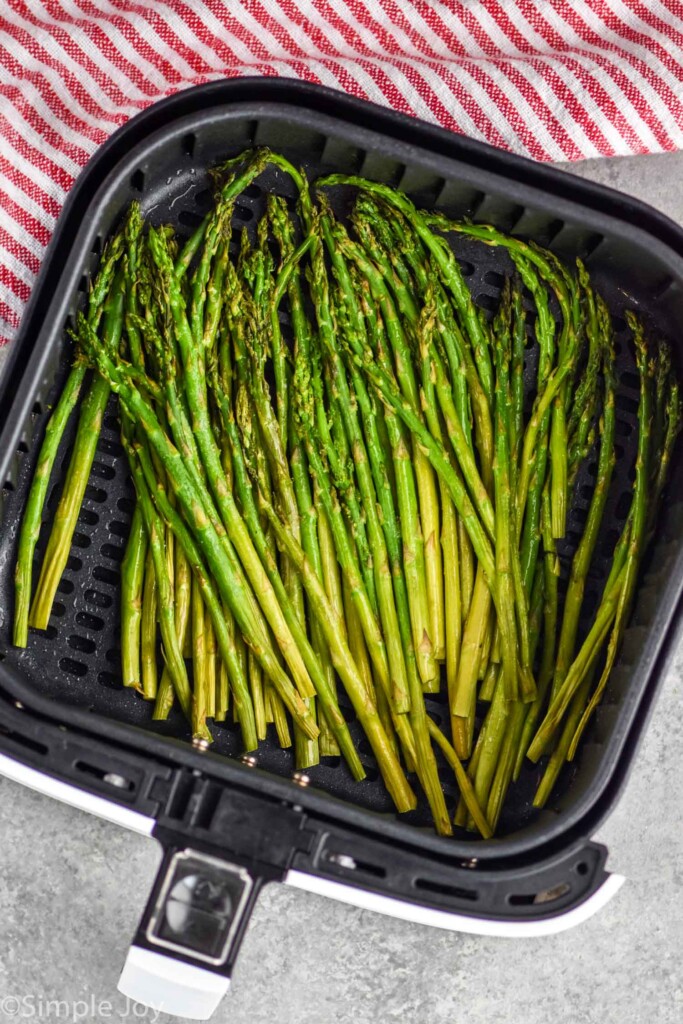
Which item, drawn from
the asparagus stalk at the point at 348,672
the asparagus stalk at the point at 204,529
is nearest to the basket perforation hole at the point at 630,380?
the asparagus stalk at the point at 348,672

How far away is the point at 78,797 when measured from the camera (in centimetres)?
134

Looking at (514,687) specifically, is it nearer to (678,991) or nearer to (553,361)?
(553,361)

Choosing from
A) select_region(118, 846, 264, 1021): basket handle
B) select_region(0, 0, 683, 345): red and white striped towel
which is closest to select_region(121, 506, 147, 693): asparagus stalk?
select_region(118, 846, 264, 1021): basket handle

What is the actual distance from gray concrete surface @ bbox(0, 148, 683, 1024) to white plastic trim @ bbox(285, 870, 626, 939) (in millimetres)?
427

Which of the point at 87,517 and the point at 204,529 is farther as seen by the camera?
the point at 87,517

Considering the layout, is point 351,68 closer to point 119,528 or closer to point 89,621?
point 119,528

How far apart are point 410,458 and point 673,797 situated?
2.82ft

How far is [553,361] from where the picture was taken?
5.54 feet

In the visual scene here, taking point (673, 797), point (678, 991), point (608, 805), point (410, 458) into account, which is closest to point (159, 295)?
point (410, 458)

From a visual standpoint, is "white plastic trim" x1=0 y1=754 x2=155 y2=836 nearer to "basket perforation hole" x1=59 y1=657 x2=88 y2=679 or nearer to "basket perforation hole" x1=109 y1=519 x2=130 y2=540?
"basket perforation hole" x1=59 y1=657 x2=88 y2=679

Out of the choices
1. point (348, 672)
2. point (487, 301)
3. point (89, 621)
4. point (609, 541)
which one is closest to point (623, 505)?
point (609, 541)

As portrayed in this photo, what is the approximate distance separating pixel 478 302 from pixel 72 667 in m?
0.98

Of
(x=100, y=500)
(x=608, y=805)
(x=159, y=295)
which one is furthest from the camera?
(x=100, y=500)

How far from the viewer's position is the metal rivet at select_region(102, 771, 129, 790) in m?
1.36
